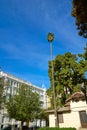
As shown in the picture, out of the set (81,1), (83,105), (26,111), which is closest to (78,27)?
(81,1)

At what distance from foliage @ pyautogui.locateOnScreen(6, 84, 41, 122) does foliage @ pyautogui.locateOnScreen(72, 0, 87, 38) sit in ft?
93.0

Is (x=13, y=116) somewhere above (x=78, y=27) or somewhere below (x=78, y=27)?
below

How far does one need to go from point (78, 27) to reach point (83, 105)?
19115mm

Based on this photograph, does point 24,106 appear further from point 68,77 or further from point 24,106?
point 68,77

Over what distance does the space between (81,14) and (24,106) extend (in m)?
29.7

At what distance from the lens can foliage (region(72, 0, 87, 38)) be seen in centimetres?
895

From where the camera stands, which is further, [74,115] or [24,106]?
[24,106]

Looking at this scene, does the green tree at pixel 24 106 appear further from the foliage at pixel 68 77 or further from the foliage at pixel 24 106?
the foliage at pixel 68 77

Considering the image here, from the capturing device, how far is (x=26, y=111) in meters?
35.5

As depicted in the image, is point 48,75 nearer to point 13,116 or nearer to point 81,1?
point 13,116

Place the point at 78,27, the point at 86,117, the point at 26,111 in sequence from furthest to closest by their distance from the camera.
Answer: the point at 26,111
the point at 86,117
the point at 78,27

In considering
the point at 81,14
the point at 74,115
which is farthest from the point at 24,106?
the point at 81,14

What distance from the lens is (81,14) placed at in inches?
372

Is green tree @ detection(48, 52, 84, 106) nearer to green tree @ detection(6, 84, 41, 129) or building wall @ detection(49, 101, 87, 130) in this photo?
green tree @ detection(6, 84, 41, 129)
